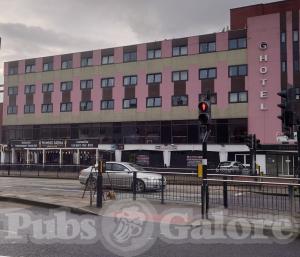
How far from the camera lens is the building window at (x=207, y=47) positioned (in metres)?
49.8

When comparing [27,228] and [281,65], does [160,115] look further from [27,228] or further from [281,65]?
[27,228]

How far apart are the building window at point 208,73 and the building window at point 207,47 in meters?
2.20

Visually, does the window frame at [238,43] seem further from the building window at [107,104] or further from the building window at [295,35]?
the building window at [107,104]

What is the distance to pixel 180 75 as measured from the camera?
51.3 meters

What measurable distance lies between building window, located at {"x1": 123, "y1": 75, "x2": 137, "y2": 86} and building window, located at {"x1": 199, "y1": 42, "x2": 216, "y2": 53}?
9.03 meters

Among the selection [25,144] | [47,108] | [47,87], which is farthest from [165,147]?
[25,144]

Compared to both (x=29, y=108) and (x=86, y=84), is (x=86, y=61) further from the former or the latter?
(x=29, y=108)

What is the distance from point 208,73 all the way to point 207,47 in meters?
3.04

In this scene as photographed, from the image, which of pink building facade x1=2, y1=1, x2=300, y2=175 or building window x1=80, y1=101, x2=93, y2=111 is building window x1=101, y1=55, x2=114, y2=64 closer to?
pink building facade x1=2, y1=1, x2=300, y2=175

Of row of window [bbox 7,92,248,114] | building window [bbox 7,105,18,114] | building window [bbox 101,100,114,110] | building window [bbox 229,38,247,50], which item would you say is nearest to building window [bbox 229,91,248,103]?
row of window [bbox 7,92,248,114]

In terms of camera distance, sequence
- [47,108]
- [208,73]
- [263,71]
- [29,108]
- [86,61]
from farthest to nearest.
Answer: [29,108] < [47,108] < [86,61] < [208,73] < [263,71]

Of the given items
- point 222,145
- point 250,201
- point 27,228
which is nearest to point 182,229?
point 250,201

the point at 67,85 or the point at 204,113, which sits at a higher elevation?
the point at 67,85

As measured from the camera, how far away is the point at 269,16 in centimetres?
4719
